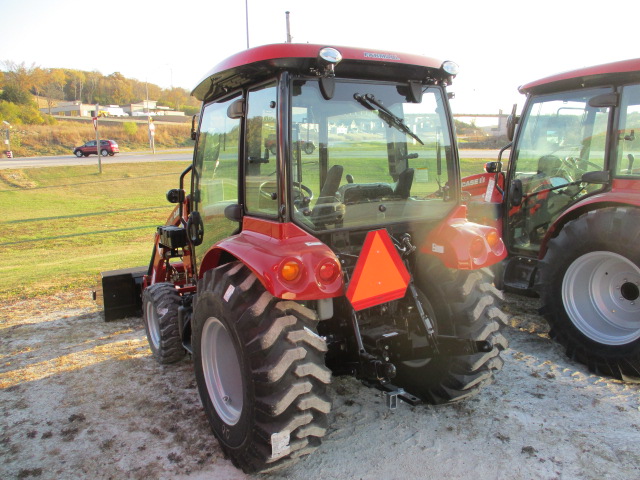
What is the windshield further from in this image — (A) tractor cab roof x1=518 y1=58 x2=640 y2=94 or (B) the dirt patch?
(A) tractor cab roof x1=518 y1=58 x2=640 y2=94

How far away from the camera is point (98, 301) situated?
606 centimetres

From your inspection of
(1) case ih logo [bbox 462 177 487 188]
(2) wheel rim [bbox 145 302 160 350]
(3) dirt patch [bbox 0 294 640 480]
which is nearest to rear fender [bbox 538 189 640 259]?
(3) dirt patch [bbox 0 294 640 480]

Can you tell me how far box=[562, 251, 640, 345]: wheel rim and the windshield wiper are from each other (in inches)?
86.1

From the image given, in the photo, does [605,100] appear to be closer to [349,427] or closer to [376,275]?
[376,275]

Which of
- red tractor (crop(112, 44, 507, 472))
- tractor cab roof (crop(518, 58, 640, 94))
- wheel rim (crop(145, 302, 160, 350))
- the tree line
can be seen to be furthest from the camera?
the tree line

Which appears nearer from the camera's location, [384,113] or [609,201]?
[384,113]

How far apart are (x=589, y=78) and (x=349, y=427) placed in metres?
3.85

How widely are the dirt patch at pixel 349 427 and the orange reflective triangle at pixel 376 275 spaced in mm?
996

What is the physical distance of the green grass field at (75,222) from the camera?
8062 mm

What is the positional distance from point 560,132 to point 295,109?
3654 mm

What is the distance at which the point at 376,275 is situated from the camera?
2.86 meters

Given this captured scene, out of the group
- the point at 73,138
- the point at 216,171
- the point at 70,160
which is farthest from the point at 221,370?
the point at 73,138

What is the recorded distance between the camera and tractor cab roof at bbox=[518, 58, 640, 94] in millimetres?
4498

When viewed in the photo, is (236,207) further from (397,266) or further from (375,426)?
(375,426)
